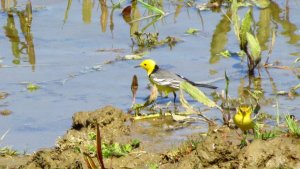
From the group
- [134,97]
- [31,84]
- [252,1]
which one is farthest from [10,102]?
[252,1]

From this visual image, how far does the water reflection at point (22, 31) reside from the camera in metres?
11.9

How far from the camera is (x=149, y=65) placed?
10.7 metres

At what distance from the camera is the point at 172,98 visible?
1045cm

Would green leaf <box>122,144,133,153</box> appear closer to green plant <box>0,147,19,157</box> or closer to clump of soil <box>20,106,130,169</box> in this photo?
clump of soil <box>20,106,130,169</box>

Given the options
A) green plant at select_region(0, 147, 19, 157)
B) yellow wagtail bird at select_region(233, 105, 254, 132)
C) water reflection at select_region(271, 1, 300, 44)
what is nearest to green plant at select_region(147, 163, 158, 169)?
yellow wagtail bird at select_region(233, 105, 254, 132)

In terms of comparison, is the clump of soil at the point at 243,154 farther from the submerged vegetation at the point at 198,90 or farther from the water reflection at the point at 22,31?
the water reflection at the point at 22,31

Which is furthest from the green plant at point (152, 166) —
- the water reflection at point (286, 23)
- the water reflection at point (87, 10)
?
the water reflection at point (87, 10)

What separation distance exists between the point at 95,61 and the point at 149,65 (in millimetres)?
971

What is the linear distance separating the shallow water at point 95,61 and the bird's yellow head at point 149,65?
0.66 ft

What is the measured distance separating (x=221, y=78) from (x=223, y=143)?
11.9 feet

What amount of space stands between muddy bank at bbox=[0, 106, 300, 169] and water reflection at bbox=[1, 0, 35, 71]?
2754 millimetres

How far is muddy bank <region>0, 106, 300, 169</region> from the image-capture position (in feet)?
22.7

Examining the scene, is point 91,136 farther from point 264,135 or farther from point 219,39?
point 219,39

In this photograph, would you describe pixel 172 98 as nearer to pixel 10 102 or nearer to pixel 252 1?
pixel 10 102
